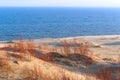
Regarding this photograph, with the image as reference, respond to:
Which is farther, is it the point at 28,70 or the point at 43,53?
the point at 43,53

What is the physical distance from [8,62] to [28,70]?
3.05 ft

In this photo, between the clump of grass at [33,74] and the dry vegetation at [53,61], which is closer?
the clump of grass at [33,74]

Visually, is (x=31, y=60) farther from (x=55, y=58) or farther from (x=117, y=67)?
(x=117, y=67)

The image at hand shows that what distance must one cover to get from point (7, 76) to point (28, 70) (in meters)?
0.75

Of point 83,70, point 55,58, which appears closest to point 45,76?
point 83,70

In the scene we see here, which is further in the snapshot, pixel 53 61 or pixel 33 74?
pixel 53 61

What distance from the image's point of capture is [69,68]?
12.0 meters

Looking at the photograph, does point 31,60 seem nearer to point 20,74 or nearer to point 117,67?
point 20,74

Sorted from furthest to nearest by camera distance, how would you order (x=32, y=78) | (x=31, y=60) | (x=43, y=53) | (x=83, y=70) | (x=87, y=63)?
(x=43, y=53) → (x=87, y=63) → (x=83, y=70) → (x=31, y=60) → (x=32, y=78)

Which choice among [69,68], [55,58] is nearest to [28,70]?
[69,68]

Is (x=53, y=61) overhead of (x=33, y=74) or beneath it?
beneath

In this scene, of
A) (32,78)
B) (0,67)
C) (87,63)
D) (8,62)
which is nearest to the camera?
(32,78)

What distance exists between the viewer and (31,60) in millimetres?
11438

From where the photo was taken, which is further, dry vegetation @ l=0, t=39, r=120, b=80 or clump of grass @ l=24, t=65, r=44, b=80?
dry vegetation @ l=0, t=39, r=120, b=80
